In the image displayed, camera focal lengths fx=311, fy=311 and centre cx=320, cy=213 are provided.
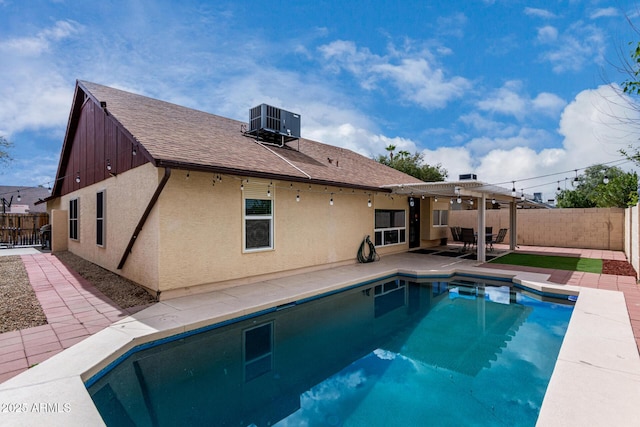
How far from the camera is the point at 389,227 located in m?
13.9

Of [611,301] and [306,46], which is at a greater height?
[306,46]

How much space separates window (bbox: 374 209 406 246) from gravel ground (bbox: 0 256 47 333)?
34.6ft

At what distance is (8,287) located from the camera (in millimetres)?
7684

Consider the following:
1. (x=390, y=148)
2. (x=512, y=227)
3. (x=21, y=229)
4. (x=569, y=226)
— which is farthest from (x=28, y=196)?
(x=569, y=226)

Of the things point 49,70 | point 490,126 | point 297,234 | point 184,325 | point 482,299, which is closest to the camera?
point 184,325

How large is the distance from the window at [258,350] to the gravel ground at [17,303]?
3.55m

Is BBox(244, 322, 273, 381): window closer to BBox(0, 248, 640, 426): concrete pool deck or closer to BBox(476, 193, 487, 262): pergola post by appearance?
BBox(0, 248, 640, 426): concrete pool deck

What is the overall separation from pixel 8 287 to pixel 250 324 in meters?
6.56

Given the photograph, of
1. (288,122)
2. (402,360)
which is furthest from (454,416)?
(288,122)

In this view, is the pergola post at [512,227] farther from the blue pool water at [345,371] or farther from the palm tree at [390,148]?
the palm tree at [390,148]

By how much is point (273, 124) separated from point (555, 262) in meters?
11.9

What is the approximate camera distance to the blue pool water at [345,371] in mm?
3592

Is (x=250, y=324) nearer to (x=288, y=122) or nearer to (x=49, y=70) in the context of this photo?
(x=288, y=122)

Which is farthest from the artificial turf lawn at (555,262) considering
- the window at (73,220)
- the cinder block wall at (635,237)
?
the window at (73,220)
